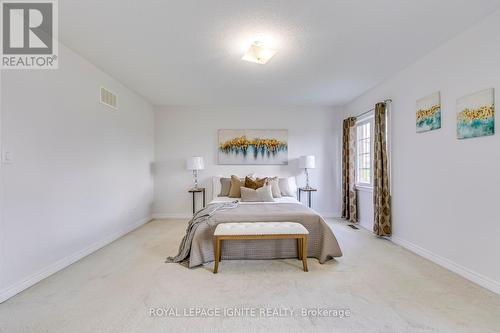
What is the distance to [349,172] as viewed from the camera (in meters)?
4.82

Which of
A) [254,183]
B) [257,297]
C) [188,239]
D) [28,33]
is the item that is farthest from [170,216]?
[28,33]

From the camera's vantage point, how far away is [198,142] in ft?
17.5

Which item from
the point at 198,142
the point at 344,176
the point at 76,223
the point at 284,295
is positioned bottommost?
the point at 284,295

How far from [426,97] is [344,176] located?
231cm

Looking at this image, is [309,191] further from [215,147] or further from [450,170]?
[450,170]

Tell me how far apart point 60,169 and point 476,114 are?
4379 mm

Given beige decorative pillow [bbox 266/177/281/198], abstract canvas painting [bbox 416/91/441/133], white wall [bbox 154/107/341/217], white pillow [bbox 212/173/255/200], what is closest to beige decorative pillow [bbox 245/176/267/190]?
beige decorative pillow [bbox 266/177/281/198]

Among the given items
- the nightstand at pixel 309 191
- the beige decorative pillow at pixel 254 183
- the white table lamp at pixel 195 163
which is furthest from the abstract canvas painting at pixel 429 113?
the white table lamp at pixel 195 163

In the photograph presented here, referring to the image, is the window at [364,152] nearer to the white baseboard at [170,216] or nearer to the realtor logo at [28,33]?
the white baseboard at [170,216]

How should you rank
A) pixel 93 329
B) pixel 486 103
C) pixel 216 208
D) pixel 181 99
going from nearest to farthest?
1. pixel 93 329
2. pixel 486 103
3. pixel 216 208
4. pixel 181 99

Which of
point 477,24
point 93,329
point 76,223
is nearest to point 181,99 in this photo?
point 76,223

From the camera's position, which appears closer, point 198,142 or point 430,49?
point 430,49

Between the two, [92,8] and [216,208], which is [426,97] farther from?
[92,8]

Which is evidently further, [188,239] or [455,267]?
[188,239]
